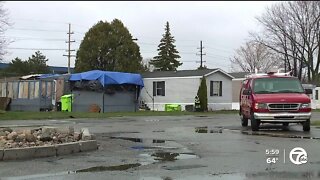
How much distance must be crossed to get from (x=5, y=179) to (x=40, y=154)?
252 cm

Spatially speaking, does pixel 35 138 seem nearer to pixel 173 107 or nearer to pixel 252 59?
pixel 173 107

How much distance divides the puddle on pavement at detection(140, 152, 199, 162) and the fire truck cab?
6141 millimetres

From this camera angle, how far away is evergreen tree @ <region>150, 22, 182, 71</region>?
7438cm

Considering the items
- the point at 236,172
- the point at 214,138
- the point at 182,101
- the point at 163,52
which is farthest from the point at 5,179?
the point at 163,52

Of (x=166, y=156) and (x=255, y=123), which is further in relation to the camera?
(x=255, y=123)

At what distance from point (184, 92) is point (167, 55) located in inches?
1394

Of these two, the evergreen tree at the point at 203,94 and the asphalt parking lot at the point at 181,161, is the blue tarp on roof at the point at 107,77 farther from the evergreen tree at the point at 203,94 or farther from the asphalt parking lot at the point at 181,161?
the asphalt parking lot at the point at 181,161

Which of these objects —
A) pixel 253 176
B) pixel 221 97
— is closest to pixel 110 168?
pixel 253 176

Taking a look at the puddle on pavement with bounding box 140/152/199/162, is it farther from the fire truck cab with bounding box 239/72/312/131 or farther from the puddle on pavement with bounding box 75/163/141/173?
the fire truck cab with bounding box 239/72/312/131

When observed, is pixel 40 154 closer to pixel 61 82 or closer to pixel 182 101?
pixel 61 82

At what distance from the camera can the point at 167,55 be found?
247 ft

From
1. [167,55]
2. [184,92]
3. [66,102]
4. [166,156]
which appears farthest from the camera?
[167,55]

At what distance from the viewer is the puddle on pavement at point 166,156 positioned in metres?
10.4

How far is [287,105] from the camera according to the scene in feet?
53.8
